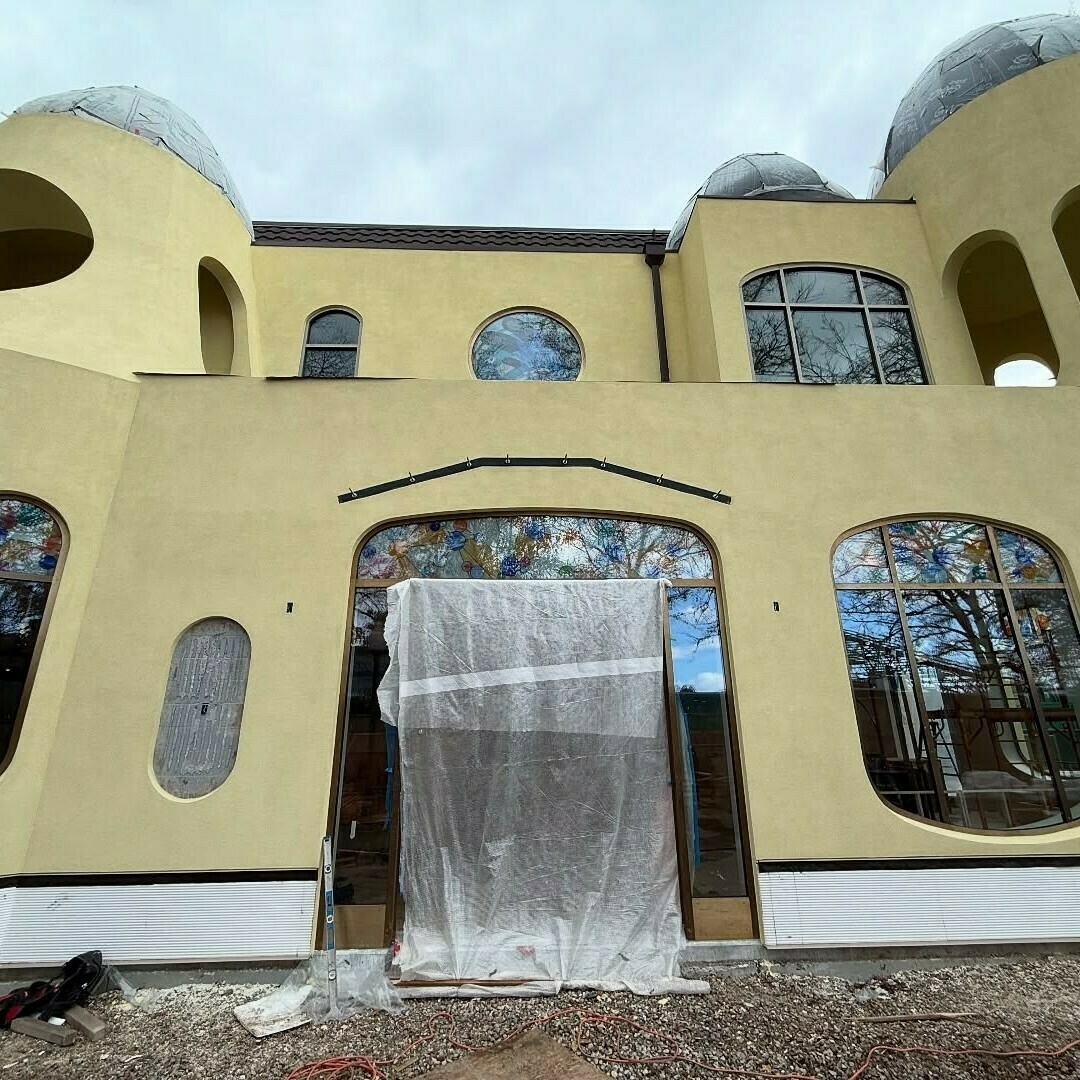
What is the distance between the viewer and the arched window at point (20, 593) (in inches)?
171

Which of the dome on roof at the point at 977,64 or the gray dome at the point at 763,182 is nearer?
the dome on roof at the point at 977,64

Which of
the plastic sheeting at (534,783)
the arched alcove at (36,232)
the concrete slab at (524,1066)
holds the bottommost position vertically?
the concrete slab at (524,1066)

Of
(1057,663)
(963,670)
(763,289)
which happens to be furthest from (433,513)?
(1057,663)

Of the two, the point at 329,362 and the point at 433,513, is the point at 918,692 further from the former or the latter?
the point at 329,362

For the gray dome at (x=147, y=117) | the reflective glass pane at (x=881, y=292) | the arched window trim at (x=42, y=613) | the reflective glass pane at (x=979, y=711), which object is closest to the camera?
the arched window trim at (x=42, y=613)

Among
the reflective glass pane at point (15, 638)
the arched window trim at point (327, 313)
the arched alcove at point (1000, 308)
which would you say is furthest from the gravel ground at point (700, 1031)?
the arched alcove at point (1000, 308)

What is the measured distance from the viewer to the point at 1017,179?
675 cm

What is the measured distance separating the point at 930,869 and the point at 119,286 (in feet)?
27.7

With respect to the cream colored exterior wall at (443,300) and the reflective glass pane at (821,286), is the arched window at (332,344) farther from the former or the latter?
the reflective glass pane at (821,286)

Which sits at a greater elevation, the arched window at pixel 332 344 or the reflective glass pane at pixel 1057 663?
the arched window at pixel 332 344

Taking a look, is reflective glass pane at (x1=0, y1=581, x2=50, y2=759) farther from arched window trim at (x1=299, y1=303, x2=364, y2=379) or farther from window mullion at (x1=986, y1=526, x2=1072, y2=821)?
window mullion at (x1=986, y1=526, x2=1072, y2=821)

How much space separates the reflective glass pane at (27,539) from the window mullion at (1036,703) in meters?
7.60

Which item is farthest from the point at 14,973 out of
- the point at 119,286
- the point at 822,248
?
the point at 822,248

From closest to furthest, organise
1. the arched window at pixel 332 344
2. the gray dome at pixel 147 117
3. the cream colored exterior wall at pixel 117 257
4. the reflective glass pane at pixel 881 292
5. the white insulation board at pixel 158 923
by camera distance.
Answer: the white insulation board at pixel 158 923 → the cream colored exterior wall at pixel 117 257 → the gray dome at pixel 147 117 → the reflective glass pane at pixel 881 292 → the arched window at pixel 332 344
